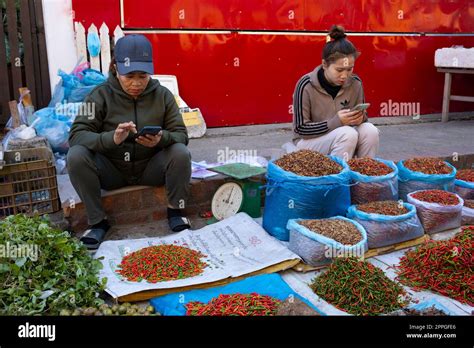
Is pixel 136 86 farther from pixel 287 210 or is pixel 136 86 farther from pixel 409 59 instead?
pixel 409 59

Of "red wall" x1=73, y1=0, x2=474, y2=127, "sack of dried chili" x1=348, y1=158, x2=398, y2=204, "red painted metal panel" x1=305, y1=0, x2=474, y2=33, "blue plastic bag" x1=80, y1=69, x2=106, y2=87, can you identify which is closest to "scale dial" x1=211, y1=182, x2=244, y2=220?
"sack of dried chili" x1=348, y1=158, x2=398, y2=204

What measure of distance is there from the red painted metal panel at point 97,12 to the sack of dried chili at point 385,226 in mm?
3296

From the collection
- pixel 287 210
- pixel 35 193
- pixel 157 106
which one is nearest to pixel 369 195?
pixel 287 210

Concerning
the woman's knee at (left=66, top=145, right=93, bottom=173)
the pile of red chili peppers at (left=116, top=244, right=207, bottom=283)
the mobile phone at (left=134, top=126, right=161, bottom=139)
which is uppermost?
the mobile phone at (left=134, top=126, right=161, bottom=139)

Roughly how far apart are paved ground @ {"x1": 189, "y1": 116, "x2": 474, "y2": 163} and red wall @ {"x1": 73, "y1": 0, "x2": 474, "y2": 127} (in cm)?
26

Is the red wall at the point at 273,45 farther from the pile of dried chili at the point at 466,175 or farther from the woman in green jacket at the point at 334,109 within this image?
the pile of dried chili at the point at 466,175

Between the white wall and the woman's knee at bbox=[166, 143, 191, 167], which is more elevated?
the white wall

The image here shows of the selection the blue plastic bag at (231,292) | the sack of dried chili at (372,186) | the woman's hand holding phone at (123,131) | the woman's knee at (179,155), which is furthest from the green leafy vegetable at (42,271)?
the sack of dried chili at (372,186)

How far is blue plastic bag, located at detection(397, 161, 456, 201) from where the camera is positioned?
3980 mm

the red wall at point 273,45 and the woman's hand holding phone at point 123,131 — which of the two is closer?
the woman's hand holding phone at point 123,131

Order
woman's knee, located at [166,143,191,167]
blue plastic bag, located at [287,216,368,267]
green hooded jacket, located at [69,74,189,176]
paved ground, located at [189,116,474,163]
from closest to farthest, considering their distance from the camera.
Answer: blue plastic bag, located at [287,216,368,267]
green hooded jacket, located at [69,74,189,176]
woman's knee, located at [166,143,191,167]
paved ground, located at [189,116,474,163]

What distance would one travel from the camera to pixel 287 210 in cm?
352

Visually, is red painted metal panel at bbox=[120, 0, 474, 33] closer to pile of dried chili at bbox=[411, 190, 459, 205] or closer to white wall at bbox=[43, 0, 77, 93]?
white wall at bbox=[43, 0, 77, 93]

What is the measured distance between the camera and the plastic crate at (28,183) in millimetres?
3475
